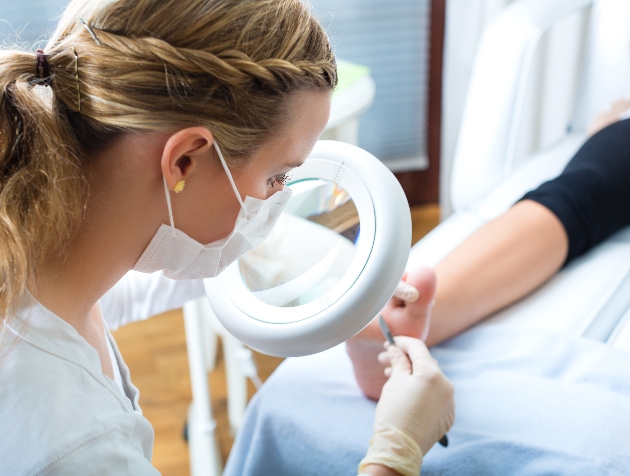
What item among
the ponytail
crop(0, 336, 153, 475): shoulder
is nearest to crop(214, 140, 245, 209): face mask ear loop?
the ponytail

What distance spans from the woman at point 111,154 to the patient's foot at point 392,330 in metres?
0.32

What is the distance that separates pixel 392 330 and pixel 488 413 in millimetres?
173

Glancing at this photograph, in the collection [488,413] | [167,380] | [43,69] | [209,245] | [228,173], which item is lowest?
[167,380]

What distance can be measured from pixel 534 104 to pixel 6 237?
1.86 metres

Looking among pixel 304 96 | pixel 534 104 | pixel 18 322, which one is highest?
pixel 304 96

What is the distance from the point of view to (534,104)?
2.12 m

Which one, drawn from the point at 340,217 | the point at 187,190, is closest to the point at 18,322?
the point at 187,190

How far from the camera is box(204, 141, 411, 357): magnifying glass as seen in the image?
76 cm

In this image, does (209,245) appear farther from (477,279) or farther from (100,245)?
(477,279)

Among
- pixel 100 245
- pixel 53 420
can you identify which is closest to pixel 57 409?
pixel 53 420

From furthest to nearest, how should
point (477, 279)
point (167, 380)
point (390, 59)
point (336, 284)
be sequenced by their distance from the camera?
1. point (390, 59)
2. point (167, 380)
3. point (477, 279)
4. point (336, 284)

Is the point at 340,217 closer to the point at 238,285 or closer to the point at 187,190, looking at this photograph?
the point at 238,285

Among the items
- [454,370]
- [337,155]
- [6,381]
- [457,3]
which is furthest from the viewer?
[457,3]

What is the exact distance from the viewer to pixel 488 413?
35.5 inches
